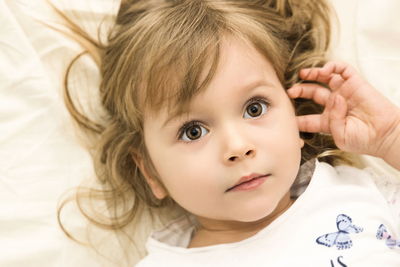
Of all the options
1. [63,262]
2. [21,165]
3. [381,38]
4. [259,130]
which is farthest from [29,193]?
[381,38]

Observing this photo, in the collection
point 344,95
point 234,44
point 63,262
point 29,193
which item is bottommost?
point 63,262

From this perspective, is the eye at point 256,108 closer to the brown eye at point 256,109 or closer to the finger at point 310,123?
the brown eye at point 256,109

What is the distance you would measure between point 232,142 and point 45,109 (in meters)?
0.50

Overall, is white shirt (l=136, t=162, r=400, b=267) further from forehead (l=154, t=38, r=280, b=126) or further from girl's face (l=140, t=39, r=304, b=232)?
forehead (l=154, t=38, r=280, b=126)

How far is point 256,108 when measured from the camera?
1.17 metres

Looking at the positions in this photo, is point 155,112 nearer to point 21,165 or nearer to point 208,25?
point 208,25

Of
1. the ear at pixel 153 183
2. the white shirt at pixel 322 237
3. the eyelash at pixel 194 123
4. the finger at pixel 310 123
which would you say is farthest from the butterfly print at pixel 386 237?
the ear at pixel 153 183

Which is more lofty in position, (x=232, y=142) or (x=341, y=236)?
(x=232, y=142)

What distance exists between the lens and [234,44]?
1.16 meters

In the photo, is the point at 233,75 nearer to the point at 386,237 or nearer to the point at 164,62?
the point at 164,62

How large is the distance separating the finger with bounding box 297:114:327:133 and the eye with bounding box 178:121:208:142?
27cm

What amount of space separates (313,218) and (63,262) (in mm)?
550

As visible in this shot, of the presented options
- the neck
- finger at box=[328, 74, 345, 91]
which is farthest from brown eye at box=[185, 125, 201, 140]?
finger at box=[328, 74, 345, 91]

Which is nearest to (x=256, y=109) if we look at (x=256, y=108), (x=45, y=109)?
(x=256, y=108)
